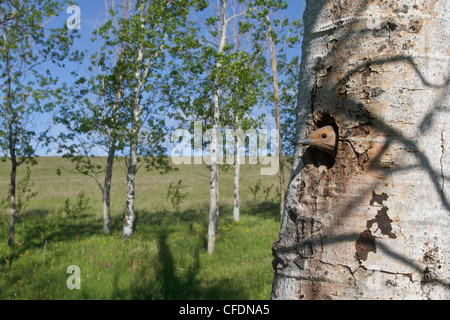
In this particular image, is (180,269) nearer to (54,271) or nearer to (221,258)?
(221,258)

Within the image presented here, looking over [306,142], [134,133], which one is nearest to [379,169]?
[306,142]

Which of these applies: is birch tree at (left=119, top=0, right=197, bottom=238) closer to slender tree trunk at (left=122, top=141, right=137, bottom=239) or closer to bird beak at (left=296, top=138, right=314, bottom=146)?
slender tree trunk at (left=122, top=141, right=137, bottom=239)

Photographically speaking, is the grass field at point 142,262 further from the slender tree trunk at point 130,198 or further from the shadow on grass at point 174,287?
the slender tree trunk at point 130,198

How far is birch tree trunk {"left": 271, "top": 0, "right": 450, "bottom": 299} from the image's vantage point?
0.97m

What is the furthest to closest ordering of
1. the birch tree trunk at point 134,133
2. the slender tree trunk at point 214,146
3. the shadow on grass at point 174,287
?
the birch tree trunk at point 134,133 < the slender tree trunk at point 214,146 < the shadow on grass at point 174,287

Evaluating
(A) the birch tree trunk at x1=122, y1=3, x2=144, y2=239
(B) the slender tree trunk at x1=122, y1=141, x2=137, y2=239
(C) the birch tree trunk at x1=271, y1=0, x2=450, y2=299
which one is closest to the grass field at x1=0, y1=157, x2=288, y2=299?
(B) the slender tree trunk at x1=122, y1=141, x2=137, y2=239

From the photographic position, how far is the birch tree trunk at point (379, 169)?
0.97 metres

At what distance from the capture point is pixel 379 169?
3.32 feet

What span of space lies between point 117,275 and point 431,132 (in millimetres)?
6837

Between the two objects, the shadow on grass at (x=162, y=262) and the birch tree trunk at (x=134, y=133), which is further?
the birch tree trunk at (x=134, y=133)

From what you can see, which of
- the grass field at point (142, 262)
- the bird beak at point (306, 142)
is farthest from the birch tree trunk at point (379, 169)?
the grass field at point (142, 262)

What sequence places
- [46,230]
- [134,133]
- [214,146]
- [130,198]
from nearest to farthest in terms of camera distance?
[214,146] < [134,133] < [130,198] < [46,230]

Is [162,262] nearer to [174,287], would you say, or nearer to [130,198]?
[174,287]
